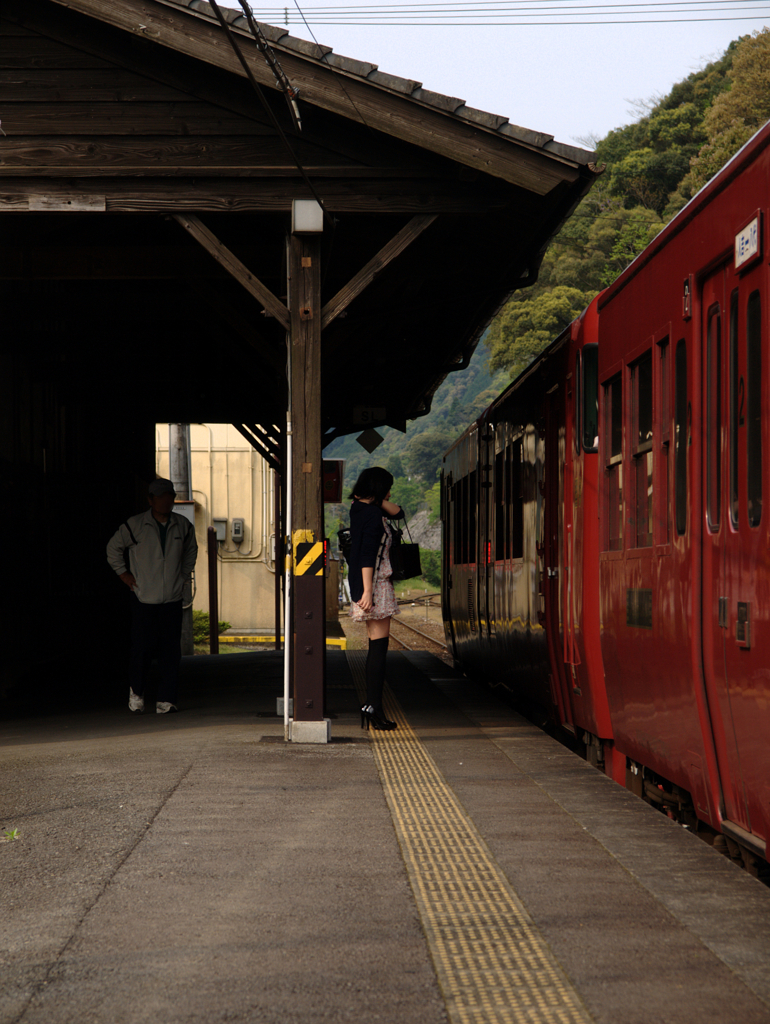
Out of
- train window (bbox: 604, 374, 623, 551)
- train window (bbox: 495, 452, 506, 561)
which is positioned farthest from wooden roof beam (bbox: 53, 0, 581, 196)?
train window (bbox: 495, 452, 506, 561)

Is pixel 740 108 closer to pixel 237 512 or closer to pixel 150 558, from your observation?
pixel 237 512

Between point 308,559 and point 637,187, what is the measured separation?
1884 inches

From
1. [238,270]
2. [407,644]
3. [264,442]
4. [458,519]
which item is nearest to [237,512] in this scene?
[407,644]

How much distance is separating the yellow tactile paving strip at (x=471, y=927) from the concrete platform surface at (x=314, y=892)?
25 mm

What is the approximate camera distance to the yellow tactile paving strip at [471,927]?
310cm

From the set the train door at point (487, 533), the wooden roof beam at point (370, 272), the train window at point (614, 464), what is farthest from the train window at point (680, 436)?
the train door at point (487, 533)

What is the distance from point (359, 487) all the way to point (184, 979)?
5178 millimetres

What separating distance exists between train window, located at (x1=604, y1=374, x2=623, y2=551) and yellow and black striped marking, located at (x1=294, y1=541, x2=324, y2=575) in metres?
2.11

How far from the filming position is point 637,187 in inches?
2039

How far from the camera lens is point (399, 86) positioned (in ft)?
25.3

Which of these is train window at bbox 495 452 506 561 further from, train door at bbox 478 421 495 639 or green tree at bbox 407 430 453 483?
green tree at bbox 407 430 453 483

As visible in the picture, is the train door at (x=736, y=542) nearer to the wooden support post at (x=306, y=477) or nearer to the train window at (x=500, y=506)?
the wooden support post at (x=306, y=477)

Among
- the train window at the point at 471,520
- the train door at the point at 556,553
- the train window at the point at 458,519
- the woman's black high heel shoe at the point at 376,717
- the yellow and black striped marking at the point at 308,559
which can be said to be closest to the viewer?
the train door at the point at 556,553

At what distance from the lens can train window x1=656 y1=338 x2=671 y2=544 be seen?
16.9ft
